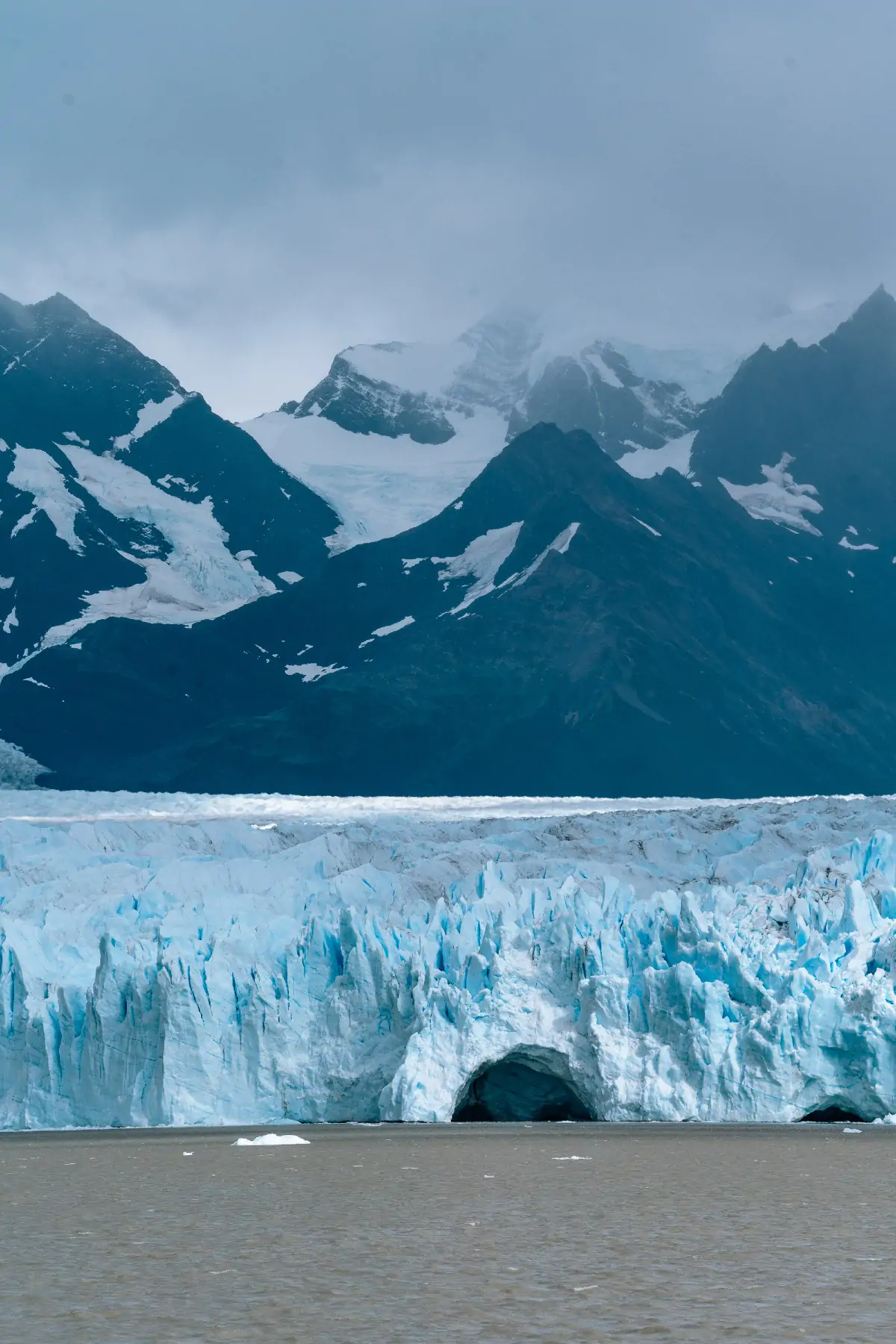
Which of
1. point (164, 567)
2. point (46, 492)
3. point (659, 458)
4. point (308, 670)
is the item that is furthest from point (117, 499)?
point (659, 458)

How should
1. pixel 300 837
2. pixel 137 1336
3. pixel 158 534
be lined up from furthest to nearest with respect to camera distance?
pixel 158 534
pixel 300 837
pixel 137 1336

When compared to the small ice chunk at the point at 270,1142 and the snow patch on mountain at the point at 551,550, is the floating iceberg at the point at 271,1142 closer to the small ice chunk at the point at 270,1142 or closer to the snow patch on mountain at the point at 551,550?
the small ice chunk at the point at 270,1142

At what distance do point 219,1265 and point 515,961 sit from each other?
47.5 ft

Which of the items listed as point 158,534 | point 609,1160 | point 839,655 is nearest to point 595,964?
A: point 609,1160

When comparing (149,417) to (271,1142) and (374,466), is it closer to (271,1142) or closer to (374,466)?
Result: (374,466)

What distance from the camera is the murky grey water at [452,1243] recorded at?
9.94 metres

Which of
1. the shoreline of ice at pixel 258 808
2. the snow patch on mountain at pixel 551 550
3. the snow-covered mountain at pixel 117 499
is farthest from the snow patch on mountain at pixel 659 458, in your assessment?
the shoreline of ice at pixel 258 808

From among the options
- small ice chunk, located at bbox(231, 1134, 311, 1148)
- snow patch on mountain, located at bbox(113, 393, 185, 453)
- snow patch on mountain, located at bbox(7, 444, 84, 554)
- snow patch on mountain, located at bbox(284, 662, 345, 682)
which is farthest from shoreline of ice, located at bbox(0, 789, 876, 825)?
snow patch on mountain, located at bbox(113, 393, 185, 453)

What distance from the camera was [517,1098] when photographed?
2853cm

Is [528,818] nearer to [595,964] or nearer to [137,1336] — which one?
[595,964]

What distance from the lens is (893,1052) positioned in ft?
84.3

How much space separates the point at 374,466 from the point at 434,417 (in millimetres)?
10065

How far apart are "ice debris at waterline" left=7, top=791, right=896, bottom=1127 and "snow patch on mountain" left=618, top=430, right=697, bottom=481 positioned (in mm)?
112479

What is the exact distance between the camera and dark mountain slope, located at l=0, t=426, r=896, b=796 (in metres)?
97.9
